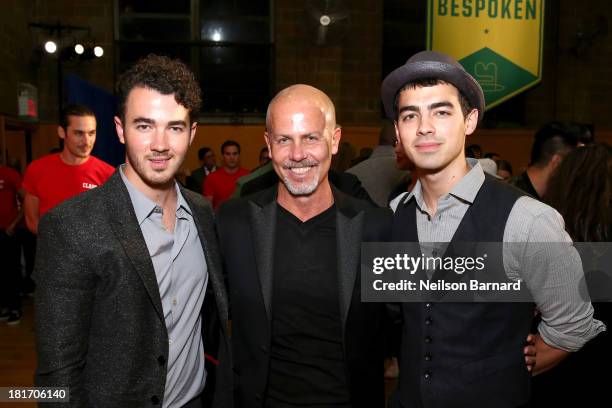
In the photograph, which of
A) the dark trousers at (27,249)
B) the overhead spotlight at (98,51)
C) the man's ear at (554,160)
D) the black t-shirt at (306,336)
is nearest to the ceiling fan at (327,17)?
the overhead spotlight at (98,51)

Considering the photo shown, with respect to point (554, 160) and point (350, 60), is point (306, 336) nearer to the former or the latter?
point (554, 160)

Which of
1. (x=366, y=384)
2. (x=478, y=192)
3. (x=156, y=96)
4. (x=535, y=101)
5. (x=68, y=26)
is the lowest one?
(x=366, y=384)

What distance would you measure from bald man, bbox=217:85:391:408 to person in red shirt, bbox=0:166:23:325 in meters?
4.27

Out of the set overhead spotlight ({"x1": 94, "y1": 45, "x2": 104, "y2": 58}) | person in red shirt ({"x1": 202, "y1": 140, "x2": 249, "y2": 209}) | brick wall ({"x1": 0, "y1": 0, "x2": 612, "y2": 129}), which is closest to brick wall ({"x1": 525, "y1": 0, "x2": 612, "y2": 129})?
brick wall ({"x1": 0, "y1": 0, "x2": 612, "y2": 129})

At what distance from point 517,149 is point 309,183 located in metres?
7.74

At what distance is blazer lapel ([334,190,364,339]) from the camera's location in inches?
71.5

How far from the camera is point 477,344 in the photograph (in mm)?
1527

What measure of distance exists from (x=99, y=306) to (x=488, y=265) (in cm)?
115

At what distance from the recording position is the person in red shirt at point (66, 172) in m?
3.84

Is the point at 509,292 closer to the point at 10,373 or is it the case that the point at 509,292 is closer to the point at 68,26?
the point at 10,373

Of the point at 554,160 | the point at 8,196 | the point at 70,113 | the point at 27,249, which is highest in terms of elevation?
the point at 70,113

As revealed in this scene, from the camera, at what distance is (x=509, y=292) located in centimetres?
154

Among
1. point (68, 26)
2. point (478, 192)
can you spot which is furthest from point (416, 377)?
point (68, 26)

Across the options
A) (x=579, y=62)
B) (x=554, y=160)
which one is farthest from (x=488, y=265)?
(x=579, y=62)
